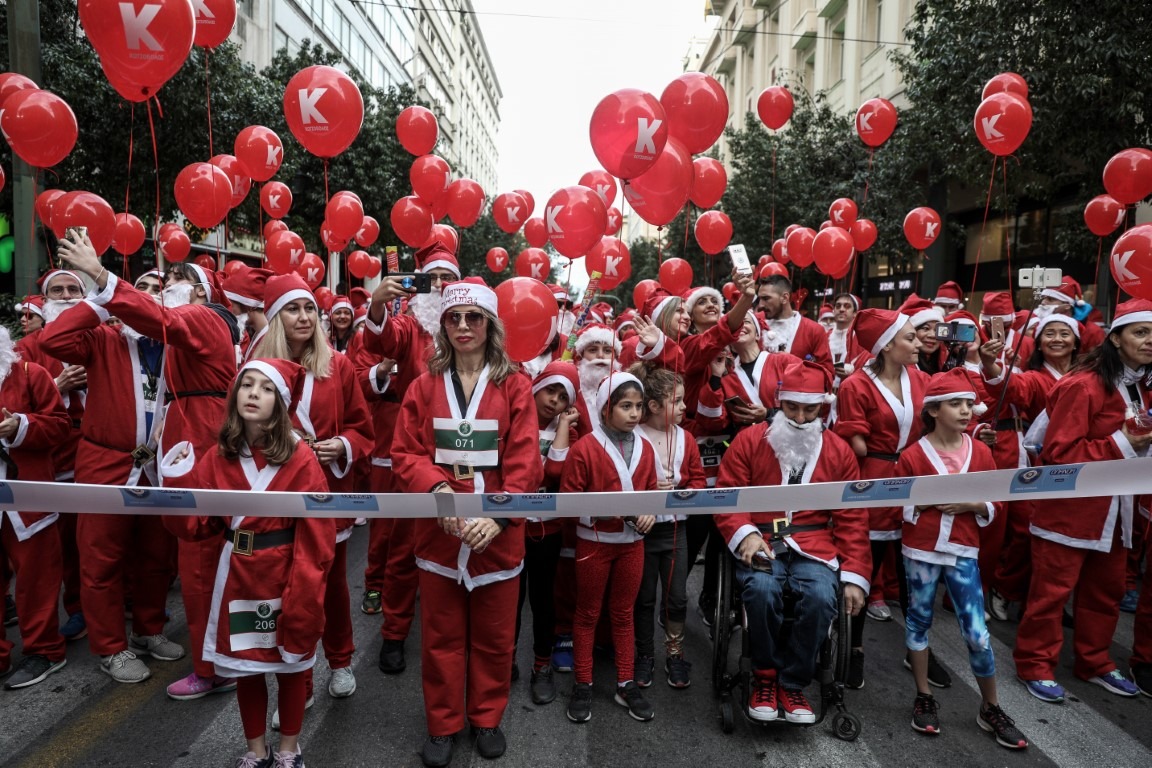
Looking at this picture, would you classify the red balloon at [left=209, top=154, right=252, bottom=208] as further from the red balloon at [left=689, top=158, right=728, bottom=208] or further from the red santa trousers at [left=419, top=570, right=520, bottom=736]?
the red santa trousers at [left=419, top=570, right=520, bottom=736]

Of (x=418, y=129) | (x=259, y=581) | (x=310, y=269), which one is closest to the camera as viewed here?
(x=259, y=581)

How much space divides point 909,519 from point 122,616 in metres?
4.10

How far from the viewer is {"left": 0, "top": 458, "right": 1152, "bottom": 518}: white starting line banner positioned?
2.73m

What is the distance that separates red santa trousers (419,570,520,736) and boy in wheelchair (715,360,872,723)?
3.73 feet

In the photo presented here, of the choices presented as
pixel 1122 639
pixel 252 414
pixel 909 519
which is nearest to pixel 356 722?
pixel 252 414

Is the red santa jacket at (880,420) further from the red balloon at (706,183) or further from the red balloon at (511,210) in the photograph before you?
the red balloon at (511,210)

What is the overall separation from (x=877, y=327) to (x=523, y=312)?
7.42 feet

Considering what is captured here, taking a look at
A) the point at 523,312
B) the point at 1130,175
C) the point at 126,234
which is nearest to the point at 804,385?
the point at 523,312

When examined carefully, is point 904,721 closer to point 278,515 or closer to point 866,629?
point 866,629

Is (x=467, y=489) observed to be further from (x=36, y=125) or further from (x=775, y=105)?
(x=775, y=105)

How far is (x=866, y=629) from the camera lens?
177 inches

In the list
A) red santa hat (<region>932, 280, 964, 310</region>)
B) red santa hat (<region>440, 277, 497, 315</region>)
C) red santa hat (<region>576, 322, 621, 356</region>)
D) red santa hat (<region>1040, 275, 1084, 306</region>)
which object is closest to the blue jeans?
red santa hat (<region>576, 322, 621, 356</region>)

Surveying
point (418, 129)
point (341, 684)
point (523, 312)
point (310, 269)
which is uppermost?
point (418, 129)

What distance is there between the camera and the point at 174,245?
8.67 m
